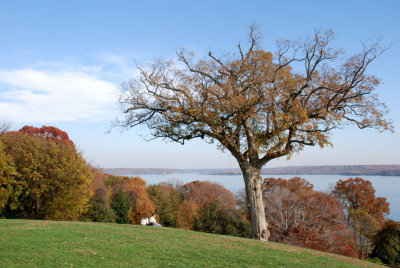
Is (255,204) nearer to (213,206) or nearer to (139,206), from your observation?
(213,206)

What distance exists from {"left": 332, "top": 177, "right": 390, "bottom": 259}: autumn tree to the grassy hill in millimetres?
27499

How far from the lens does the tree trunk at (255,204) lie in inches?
550

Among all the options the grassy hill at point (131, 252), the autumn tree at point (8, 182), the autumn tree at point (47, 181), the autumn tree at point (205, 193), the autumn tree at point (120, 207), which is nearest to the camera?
the grassy hill at point (131, 252)

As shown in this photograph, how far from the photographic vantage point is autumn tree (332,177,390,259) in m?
32.8

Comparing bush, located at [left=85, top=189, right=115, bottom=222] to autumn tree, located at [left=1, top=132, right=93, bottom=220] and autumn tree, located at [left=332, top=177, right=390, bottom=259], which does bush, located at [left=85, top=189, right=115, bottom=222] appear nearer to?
autumn tree, located at [left=1, top=132, right=93, bottom=220]

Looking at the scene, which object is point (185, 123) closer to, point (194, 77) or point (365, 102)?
point (194, 77)

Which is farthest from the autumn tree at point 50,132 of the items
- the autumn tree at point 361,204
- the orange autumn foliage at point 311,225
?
the autumn tree at point 361,204

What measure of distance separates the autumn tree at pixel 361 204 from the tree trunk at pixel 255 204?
2327 centimetres

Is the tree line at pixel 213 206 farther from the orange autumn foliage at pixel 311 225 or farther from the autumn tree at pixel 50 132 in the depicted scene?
Result: the autumn tree at pixel 50 132

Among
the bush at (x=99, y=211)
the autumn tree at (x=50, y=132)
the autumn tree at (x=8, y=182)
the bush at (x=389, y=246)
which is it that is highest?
the autumn tree at (x=50, y=132)

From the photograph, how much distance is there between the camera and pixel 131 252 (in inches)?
322

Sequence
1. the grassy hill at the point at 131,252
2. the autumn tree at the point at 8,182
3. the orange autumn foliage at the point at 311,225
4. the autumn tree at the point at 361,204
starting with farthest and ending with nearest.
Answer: the autumn tree at the point at 361,204 < the orange autumn foliage at the point at 311,225 < the autumn tree at the point at 8,182 < the grassy hill at the point at 131,252

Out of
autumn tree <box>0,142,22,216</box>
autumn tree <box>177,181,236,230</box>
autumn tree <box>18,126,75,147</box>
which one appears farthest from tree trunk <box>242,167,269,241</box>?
autumn tree <box>18,126,75,147</box>

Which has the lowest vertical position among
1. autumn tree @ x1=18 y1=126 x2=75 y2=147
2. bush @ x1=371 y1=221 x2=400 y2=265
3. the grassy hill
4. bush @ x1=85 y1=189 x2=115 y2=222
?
bush @ x1=371 y1=221 x2=400 y2=265
